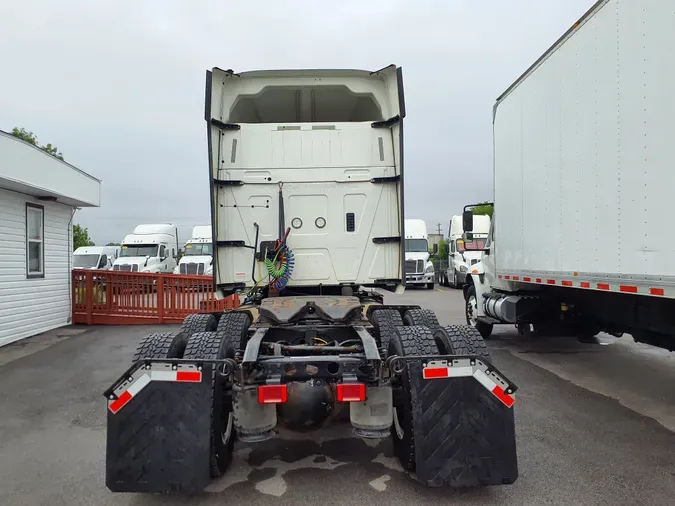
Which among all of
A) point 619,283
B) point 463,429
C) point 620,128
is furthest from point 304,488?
point 620,128

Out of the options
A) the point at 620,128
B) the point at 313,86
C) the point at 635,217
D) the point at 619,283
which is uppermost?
the point at 313,86

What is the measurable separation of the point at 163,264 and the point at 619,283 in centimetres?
2332

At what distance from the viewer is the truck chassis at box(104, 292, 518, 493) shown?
10.6 feet

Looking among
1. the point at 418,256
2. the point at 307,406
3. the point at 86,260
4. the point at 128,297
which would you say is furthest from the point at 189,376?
the point at 86,260

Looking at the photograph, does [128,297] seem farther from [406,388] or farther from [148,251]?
[148,251]

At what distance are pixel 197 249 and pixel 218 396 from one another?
22.0 metres

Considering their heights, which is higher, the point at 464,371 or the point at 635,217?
the point at 635,217

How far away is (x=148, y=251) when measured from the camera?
24.4m

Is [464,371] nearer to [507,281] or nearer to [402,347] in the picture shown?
[402,347]

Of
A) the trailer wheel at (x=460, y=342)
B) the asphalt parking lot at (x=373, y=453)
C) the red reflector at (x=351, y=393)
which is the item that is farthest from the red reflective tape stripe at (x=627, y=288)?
the red reflector at (x=351, y=393)

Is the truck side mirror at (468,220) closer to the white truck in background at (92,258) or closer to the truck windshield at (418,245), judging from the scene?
the truck windshield at (418,245)

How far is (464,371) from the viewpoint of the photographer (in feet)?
10.9

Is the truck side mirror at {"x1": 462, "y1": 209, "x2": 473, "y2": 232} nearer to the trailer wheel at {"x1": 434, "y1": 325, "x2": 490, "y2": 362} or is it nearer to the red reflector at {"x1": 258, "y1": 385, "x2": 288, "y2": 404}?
the trailer wheel at {"x1": 434, "y1": 325, "x2": 490, "y2": 362}

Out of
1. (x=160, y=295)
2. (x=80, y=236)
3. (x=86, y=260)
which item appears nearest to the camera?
(x=160, y=295)
